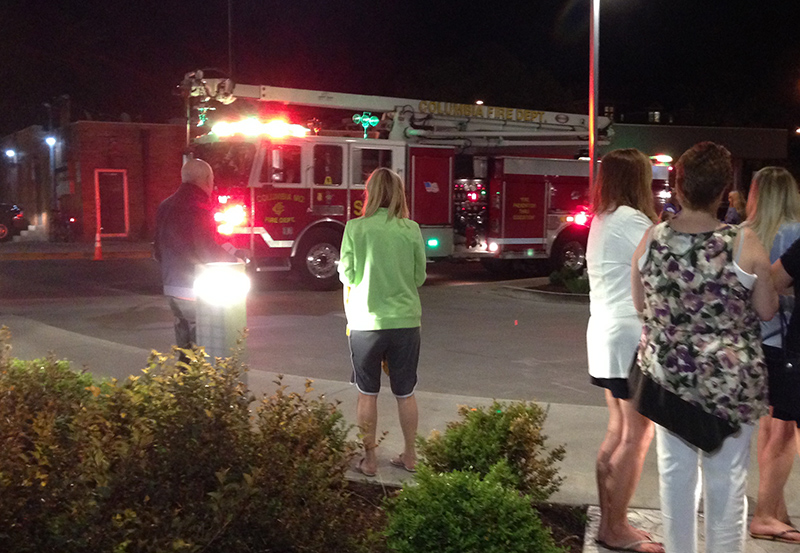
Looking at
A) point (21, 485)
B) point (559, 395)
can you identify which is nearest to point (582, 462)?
point (559, 395)

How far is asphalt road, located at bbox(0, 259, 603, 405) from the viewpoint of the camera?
8.10m

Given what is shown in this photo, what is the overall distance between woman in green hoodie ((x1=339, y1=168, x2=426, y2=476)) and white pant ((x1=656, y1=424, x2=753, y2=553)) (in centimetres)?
180

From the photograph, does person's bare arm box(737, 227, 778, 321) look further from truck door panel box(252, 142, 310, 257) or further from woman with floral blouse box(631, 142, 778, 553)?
truck door panel box(252, 142, 310, 257)

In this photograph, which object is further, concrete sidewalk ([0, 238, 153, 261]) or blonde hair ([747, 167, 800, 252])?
concrete sidewalk ([0, 238, 153, 261])

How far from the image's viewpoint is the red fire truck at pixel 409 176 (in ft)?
Result: 46.6

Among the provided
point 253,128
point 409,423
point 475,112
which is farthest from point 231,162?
point 409,423

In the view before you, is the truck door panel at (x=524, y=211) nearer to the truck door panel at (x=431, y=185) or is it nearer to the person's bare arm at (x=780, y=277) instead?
the truck door panel at (x=431, y=185)

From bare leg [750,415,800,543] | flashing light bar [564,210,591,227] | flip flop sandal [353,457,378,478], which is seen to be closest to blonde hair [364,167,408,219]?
flip flop sandal [353,457,378,478]

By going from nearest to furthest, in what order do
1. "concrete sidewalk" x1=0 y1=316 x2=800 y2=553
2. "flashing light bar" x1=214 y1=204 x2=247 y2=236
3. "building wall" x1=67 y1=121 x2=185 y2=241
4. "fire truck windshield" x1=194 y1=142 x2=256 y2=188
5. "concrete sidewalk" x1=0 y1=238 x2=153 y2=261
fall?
"concrete sidewalk" x1=0 y1=316 x2=800 y2=553, "flashing light bar" x1=214 y1=204 x2=247 y2=236, "fire truck windshield" x1=194 y1=142 x2=256 y2=188, "concrete sidewalk" x1=0 y1=238 x2=153 y2=261, "building wall" x1=67 y1=121 x2=185 y2=241

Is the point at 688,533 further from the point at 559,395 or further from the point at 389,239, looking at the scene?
the point at 559,395

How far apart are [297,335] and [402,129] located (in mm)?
6945

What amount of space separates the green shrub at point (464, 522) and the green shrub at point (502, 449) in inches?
24.5

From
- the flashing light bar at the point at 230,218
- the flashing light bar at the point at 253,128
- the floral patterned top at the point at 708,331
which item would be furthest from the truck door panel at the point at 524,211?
the floral patterned top at the point at 708,331

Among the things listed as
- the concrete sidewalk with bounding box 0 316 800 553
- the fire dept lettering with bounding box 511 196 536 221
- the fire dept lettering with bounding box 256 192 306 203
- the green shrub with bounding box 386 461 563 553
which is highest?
the fire dept lettering with bounding box 256 192 306 203
